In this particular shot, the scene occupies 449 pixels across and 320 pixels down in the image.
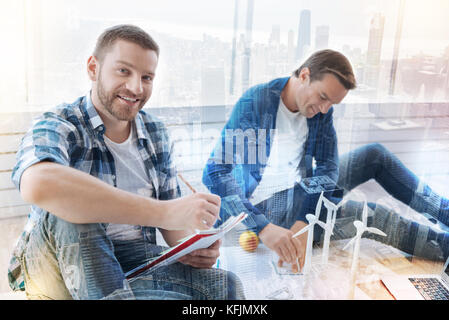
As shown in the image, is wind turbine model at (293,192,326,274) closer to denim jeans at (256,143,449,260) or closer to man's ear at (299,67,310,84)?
denim jeans at (256,143,449,260)

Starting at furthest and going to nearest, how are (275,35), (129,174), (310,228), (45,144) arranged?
(310,228) → (275,35) → (129,174) → (45,144)

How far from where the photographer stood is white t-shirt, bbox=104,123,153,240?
Answer: 1052mm

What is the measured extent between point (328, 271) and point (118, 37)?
2.99 feet

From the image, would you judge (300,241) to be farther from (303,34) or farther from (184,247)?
(303,34)

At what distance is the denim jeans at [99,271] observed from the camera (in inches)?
39.5

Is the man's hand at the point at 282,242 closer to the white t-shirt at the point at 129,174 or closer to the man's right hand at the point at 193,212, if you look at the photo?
the man's right hand at the point at 193,212

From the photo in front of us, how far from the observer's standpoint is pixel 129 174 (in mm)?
1065

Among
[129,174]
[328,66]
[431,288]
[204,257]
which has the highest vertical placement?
[328,66]

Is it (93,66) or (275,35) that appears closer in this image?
(93,66)

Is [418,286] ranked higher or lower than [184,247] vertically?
lower

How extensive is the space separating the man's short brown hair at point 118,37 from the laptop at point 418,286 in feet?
3.34

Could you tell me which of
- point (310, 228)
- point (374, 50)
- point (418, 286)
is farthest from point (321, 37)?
point (418, 286)

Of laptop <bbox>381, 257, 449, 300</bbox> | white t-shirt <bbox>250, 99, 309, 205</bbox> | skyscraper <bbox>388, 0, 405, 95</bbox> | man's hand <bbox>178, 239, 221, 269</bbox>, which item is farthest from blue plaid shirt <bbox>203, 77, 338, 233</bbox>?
laptop <bbox>381, 257, 449, 300</bbox>

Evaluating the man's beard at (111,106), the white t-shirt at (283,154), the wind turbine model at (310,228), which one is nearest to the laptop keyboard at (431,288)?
the wind turbine model at (310,228)
